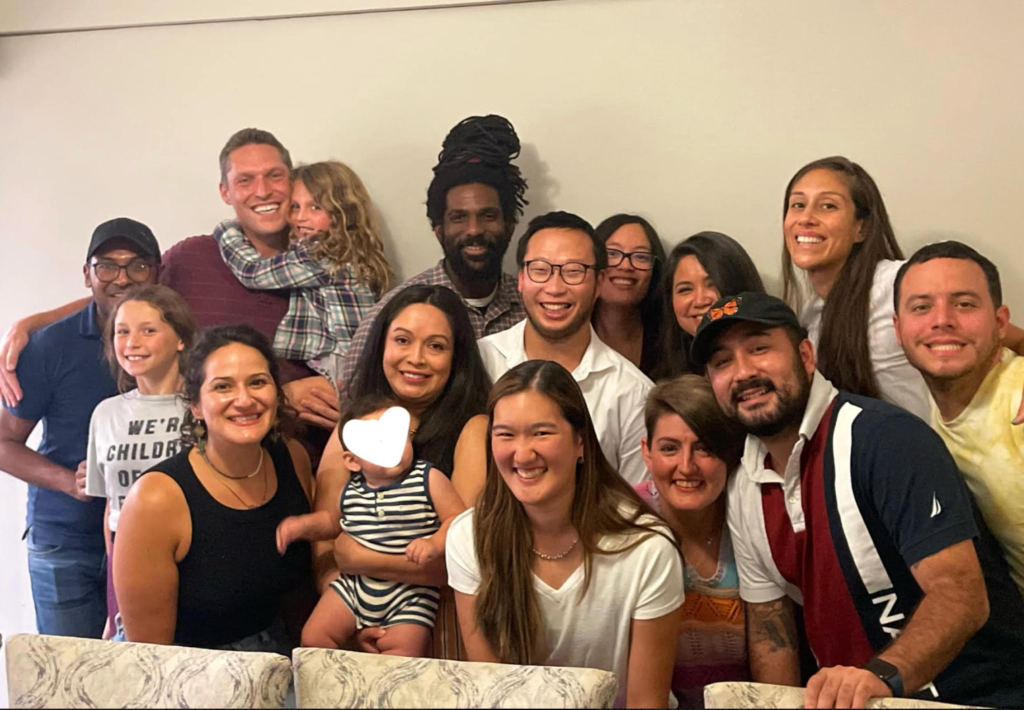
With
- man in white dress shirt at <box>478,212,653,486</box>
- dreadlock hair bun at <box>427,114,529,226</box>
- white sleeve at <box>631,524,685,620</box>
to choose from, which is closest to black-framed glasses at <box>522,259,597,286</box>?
man in white dress shirt at <box>478,212,653,486</box>

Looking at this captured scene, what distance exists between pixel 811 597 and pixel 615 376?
74 cm

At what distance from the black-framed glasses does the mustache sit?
0.54 m

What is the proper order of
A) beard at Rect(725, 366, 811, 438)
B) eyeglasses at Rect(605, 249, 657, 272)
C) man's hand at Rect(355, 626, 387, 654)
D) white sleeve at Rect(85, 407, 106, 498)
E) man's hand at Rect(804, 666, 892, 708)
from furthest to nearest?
white sleeve at Rect(85, 407, 106, 498)
eyeglasses at Rect(605, 249, 657, 272)
man's hand at Rect(355, 626, 387, 654)
beard at Rect(725, 366, 811, 438)
man's hand at Rect(804, 666, 892, 708)

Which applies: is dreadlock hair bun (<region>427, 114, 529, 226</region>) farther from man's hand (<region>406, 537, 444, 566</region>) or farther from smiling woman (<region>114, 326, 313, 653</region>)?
man's hand (<region>406, 537, 444, 566</region>)

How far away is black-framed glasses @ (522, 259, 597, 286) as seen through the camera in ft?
7.88

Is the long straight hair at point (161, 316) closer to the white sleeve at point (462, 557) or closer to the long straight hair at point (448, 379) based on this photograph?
the long straight hair at point (448, 379)

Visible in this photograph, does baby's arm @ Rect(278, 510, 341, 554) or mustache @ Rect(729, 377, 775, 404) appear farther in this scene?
baby's arm @ Rect(278, 510, 341, 554)

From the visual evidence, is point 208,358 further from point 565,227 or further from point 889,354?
point 889,354

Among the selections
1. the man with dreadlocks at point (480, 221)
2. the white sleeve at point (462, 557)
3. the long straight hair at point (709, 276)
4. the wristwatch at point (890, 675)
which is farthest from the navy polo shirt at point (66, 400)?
the wristwatch at point (890, 675)

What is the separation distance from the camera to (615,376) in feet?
8.00

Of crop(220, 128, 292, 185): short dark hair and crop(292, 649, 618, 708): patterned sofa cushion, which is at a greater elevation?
crop(220, 128, 292, 185): short dark hair

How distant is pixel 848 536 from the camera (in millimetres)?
2039

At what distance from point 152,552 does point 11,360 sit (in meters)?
0.92

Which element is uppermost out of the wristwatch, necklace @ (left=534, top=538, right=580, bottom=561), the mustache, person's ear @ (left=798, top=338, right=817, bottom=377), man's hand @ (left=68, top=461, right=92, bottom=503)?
person's ear @ (left=798, top=338, right=817, bottom=377)
